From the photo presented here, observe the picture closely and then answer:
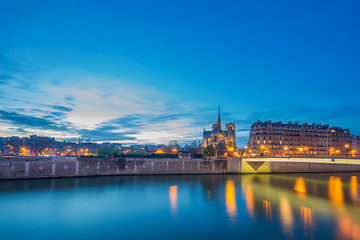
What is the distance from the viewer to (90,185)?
46.1 meters

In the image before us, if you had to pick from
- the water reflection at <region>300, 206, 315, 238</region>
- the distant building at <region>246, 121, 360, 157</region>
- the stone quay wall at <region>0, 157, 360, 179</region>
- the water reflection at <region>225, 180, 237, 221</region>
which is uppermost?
the distant building at <region>246, 121, 360, 157</region>

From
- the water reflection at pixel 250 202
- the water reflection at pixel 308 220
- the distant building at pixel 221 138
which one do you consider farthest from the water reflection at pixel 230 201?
the distant building at pixel 221 138

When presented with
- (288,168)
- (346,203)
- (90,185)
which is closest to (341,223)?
(346,203)

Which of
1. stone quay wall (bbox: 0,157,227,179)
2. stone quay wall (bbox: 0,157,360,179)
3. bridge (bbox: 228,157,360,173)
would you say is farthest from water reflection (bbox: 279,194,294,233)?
stone quay wall (bbox: 0,157,227,179)

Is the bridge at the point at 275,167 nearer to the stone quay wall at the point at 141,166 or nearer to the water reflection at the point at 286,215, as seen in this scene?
the stone quay wall at the point at 141,166

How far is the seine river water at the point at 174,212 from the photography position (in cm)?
2158

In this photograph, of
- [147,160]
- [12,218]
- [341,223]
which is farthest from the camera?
[147,160]

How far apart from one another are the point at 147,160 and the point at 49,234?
134 feet

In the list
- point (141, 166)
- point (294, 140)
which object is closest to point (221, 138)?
point (294, 140)

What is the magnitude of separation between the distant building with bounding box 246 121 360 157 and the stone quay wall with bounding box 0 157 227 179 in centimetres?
4386

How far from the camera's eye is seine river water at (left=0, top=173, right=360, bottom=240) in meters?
21.6

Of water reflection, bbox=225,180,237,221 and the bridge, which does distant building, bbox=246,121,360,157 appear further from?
water reflection, bbox=225,180,237,221

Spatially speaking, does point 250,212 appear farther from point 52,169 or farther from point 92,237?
point 52,169

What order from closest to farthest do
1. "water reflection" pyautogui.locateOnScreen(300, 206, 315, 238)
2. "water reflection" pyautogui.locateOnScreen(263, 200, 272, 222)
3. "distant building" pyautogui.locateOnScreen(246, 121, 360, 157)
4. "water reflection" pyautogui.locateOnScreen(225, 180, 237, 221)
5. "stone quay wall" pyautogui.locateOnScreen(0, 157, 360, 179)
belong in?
"water reflection" pyautogui.locateOnScreen(300, 206, 315, 238) < "water reflection" pyautogui.locateOnScreen(263, 200, 272, 222) < "water reflection" pyautogui.locateOnScreen(225, 180, 237, 221) < "stone quay wall" pyautogui.locateOnScreen(0, 157, 360, 179) < "distant building" pyautogui.locateOnScreen(246, 121, 360, 157)
